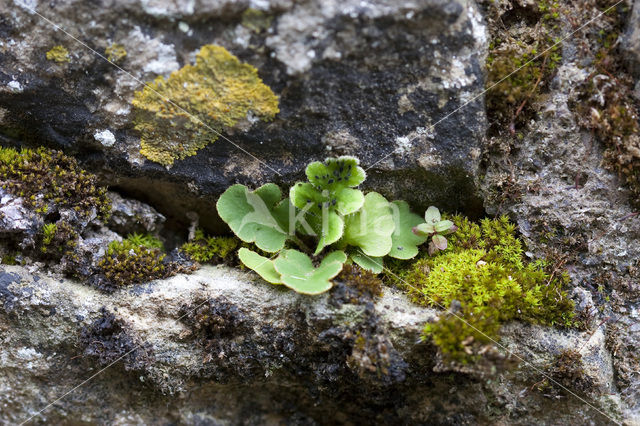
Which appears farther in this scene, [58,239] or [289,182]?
[289,182]

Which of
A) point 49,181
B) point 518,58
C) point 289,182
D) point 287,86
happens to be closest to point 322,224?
point 289,182

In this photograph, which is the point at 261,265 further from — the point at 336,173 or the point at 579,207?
the point at 579,207

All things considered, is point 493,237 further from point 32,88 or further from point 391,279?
point 32,88

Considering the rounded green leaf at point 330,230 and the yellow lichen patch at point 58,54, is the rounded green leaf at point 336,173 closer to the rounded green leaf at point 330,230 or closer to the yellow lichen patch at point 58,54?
the rounded green leaf at point 330,230

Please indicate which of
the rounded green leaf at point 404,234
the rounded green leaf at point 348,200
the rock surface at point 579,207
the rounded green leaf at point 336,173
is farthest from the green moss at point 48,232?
the rock surface at point 579,207

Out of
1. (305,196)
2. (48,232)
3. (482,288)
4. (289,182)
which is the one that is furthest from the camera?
(289,182)

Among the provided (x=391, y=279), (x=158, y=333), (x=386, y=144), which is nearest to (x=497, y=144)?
(x=386, y=144)

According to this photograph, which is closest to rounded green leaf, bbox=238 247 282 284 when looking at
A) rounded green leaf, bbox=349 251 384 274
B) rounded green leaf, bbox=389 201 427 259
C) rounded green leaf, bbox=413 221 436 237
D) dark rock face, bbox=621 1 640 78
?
rounded green leaf, bbox=349 251 384 274
